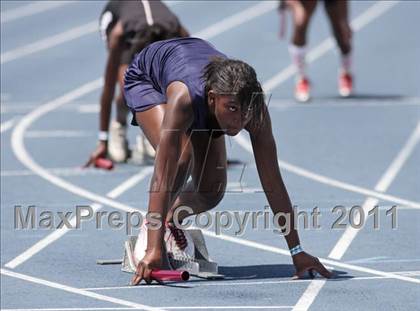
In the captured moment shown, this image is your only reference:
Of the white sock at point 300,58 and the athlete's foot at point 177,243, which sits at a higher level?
the athlete's foot at point 177,243

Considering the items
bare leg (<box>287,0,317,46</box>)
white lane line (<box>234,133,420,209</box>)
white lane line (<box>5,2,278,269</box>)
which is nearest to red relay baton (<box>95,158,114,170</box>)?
white lane line (<box>5,2,278,269</box>)

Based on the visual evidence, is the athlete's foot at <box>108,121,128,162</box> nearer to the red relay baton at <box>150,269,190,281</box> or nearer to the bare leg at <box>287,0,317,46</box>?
the bare leg at <box>287,0,317,46</box>

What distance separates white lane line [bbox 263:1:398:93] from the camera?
17.5 metres

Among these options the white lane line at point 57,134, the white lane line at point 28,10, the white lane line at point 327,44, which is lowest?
the white lane line at point 28,10

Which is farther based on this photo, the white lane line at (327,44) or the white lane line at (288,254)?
the white lane line at (327,44)

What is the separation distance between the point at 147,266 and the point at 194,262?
584 mm

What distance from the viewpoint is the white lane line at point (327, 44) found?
57.3 feet

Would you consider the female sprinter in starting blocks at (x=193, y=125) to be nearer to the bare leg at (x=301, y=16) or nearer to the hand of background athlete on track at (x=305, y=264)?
the hand of background athlete on track at (x=305, y=264)

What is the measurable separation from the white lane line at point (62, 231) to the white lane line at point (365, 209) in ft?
6.25

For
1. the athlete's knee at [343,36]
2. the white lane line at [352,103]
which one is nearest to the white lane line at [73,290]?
the white lane line at [352,103]

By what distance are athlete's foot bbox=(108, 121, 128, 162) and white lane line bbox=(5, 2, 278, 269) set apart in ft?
2.08

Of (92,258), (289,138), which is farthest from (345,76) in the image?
(92,258)

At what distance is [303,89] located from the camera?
52.0 feet

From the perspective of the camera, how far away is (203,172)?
796 cm
